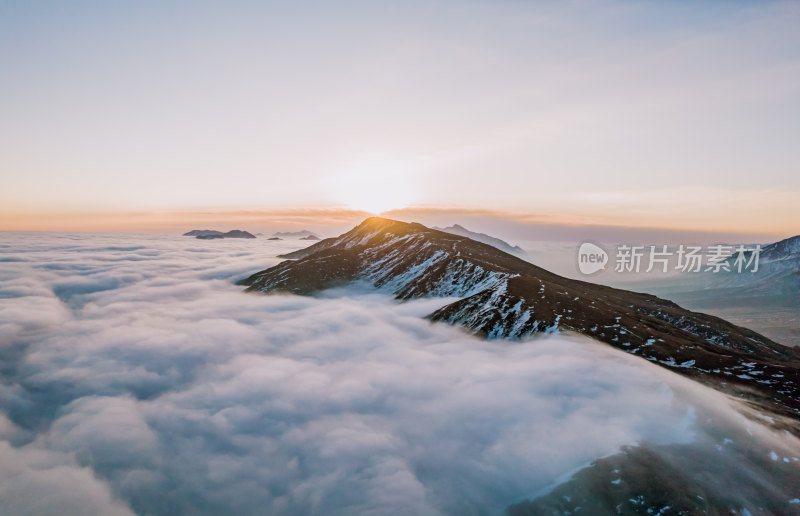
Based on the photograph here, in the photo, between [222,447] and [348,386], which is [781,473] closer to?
[348,386]

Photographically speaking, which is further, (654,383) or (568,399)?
(568,399)

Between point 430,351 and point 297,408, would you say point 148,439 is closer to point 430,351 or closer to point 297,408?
point 297,408

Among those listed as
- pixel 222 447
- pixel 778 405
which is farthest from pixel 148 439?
pixel 778 405

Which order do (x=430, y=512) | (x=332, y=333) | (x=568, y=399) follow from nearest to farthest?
(x=430, y=512)
(x=568, y=399)
(x=332, y=333)

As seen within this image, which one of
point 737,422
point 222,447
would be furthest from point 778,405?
point 222,447

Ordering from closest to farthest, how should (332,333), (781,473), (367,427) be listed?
(781,473) → (367,427) → (332,333)

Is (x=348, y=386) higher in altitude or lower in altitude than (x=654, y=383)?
lower

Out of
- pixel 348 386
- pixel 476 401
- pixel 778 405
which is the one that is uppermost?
pixel 778 405

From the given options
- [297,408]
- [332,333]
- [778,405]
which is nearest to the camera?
[778,405]

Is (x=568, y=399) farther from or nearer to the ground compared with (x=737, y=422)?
nearer to the ground
